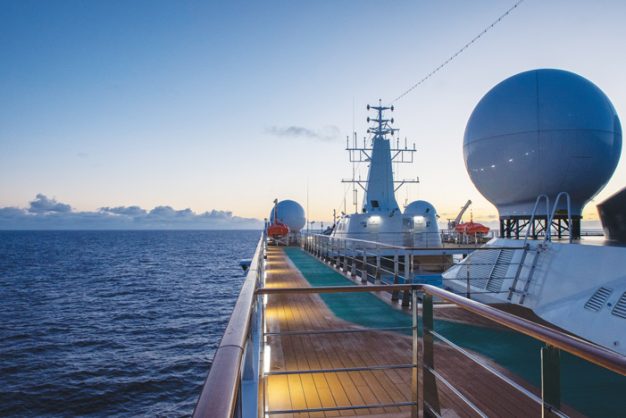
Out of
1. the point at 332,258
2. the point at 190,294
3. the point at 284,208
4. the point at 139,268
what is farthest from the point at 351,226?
the point at 139,268

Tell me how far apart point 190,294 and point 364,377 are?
22.3m

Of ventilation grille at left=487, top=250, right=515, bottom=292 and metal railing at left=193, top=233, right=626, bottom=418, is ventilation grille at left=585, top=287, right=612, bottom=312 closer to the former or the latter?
ventilation grille at left=487, top=250, right=515, bottom=292

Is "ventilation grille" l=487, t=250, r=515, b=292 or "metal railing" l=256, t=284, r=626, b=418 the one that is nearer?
"metal railing" l=256, t=284, r=626, b=418

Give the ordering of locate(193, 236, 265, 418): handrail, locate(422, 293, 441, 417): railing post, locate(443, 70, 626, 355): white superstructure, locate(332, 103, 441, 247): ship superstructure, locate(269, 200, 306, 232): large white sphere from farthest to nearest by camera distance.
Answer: locate(269, 200, 306, 232): large white sphere → locate(332, 103, 441, 247): ship superstructure → locate(443, 70, 626, 355): white superstructure → locate(422, 293, 441, 417): railing post → locate(193, 236, 265, 418): handrail

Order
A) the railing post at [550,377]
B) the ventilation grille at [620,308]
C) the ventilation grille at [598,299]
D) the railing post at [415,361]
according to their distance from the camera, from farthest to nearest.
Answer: the ventilation grille at [598,299], the ventilation grille at [620,308], the railing post at [415,361], the railing post at [550,377]

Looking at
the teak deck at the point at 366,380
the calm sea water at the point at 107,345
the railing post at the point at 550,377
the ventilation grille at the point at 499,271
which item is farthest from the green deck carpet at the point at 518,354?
the calm sea water at the point at 107,345

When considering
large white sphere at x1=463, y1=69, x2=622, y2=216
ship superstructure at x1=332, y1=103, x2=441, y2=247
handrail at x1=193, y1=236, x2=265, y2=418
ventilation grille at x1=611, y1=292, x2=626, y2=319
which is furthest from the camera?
ship superstructure at x1=332, y1=103, x2=441, y2=247

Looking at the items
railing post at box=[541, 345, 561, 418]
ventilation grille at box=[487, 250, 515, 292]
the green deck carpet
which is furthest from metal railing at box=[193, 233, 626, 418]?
ventilation grille at box=[487, 250, 515, 292]

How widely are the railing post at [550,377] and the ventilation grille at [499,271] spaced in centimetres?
709

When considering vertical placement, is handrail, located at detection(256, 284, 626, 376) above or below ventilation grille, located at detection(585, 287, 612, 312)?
above

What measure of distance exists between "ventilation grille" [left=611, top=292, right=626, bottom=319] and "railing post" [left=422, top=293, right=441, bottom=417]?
4184mm

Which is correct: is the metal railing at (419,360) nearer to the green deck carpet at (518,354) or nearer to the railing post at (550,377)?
the railing post at (550,377)

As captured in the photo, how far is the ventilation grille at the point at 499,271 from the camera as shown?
813 cm

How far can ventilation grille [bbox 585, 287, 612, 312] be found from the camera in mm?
5871
